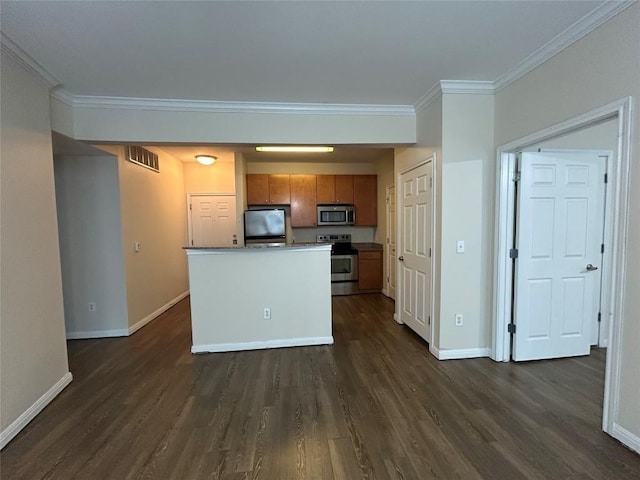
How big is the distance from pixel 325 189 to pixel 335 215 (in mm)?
541

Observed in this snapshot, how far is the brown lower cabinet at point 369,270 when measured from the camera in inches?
225

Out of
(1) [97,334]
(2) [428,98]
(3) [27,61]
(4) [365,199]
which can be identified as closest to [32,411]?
(1) [97,334]

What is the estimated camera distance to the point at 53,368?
247cm

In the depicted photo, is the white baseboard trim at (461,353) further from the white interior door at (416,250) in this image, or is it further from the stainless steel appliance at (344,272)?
the stainless steel appliance at (344,272)

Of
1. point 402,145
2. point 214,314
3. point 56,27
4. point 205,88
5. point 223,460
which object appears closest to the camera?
point 223,460

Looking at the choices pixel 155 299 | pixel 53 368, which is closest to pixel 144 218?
pixel 155 299

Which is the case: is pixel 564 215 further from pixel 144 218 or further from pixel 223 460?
pixel 144 218

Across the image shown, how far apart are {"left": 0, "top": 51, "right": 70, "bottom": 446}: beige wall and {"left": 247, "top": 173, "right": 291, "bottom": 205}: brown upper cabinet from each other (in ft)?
10.9

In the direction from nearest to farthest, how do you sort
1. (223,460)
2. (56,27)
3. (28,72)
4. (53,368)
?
1. (223,460)
2. (56,27)
3. (28,72)
4. (53,368)

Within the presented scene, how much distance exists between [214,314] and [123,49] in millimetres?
2446

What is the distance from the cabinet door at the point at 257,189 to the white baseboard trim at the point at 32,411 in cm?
374

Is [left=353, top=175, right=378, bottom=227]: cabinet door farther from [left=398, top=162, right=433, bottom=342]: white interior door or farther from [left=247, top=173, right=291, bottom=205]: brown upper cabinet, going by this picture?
[left=398, top=162, right=433, bottom=342]: white interior door

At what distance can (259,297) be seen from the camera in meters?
3.35

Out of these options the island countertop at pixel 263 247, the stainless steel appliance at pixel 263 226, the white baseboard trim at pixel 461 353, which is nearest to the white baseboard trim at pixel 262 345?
the island countertop at pixel 263 247
